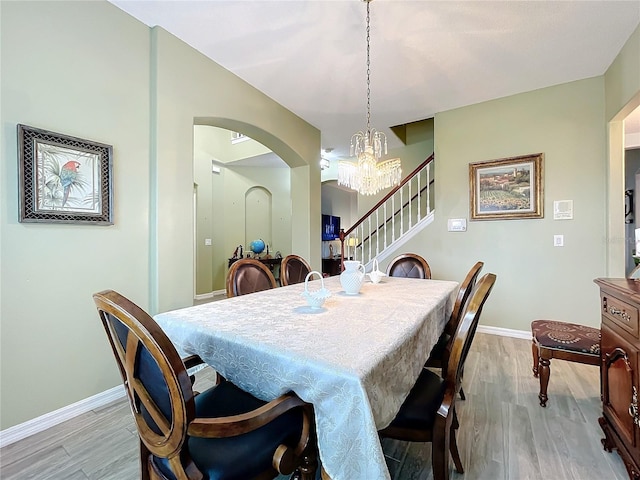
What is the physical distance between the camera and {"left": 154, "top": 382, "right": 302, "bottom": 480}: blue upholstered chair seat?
86 cm

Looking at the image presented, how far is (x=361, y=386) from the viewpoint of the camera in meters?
0.81

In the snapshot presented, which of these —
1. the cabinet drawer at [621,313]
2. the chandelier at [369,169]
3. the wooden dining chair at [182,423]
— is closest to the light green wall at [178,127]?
the chandelier at [369,169]

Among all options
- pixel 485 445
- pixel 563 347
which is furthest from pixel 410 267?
pixel 485 445

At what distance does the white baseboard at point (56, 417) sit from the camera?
165 cm

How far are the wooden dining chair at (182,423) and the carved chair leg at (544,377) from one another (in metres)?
1.77

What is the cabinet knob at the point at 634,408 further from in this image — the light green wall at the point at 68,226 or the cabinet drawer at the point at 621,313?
the light green wall at the point at 68,226

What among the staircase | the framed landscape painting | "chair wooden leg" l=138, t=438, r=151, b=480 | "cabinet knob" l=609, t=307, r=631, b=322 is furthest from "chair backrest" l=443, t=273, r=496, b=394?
the staircase

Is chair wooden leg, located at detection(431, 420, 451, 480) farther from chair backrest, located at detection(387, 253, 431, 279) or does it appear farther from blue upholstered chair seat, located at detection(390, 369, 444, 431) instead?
chair backrest, located at detection(387, 253, 431, 279)

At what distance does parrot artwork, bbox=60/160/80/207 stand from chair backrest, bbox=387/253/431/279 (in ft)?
8.75

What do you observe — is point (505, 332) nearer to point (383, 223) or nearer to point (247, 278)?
point (383, 223)

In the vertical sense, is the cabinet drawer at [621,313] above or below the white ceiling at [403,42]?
below

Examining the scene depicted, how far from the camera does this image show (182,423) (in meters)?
0.75

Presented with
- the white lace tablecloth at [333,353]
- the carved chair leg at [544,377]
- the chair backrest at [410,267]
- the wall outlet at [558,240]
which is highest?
the wall outlet at [558,240]

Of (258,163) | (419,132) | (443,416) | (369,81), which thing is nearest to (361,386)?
(443,416)
